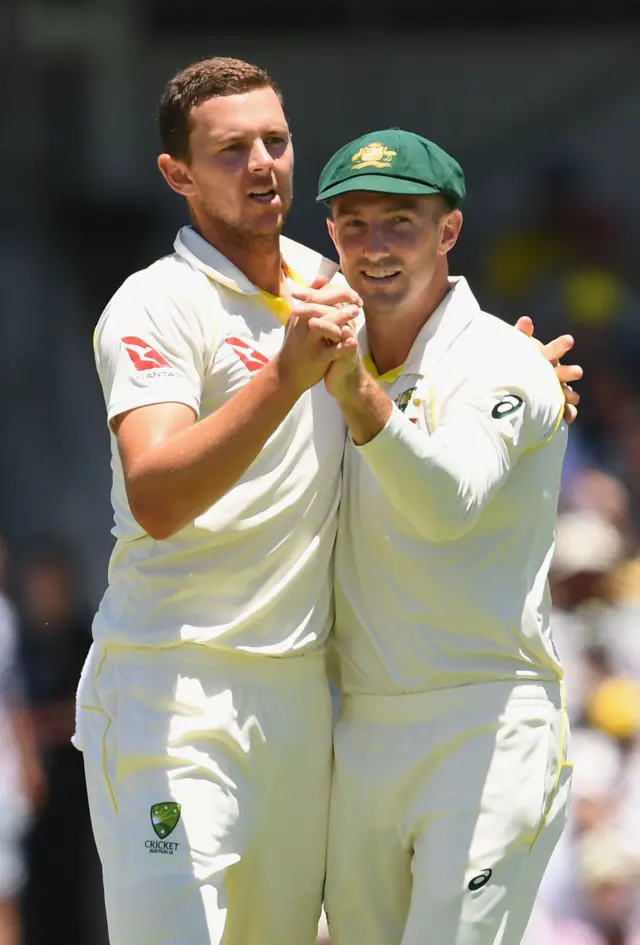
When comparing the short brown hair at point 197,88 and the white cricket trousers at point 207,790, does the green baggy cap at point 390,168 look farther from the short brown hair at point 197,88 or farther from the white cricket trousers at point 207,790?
the white cricket trousers at point 207,790

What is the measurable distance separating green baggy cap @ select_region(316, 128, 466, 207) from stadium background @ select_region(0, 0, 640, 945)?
3337 mm

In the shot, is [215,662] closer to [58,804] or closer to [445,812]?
[445,812]

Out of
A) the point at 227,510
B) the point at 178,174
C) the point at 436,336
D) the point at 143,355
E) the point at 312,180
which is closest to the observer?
the point at 143,355

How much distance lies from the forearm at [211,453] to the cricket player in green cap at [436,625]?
0.28 metres

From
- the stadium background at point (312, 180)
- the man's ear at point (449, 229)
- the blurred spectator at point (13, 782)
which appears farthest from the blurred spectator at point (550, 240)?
the man's ear at point (449, 229)

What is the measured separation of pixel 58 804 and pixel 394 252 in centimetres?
341

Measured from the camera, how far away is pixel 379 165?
3096 millimetres

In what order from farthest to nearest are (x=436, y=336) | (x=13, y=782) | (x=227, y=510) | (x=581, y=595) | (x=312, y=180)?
(x=312, y=180) → (x=581, y=595) → (x=13, y=782) → (x=436, y=336) → (x=227, y=510)

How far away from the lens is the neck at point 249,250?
327 cm

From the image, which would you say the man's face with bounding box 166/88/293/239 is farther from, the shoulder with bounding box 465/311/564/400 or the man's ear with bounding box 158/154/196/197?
the shoulder with bounding box 465/311/564/400

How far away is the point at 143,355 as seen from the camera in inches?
118

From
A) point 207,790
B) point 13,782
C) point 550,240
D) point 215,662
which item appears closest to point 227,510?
point 215,662

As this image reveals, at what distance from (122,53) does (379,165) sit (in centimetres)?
739

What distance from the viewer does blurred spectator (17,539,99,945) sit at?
5977 millimetres
